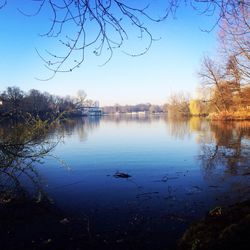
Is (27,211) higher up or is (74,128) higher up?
(27,211)

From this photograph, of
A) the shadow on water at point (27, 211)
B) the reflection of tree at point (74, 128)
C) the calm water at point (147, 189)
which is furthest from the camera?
the reflection of tree at point (74, 128)

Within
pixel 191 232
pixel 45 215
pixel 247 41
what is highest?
pixel 247 41

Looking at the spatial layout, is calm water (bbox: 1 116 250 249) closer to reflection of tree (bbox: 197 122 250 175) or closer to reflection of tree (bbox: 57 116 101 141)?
reflection of tree (bbox: 197 122 250 175)

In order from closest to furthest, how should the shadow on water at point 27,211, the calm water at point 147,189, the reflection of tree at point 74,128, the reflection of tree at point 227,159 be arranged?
1. the shadow on water at point 27,211
2. the calm water at point 147,189
3. the reflection of tree at point 74,128
4. the reflection of tree at point 227,159

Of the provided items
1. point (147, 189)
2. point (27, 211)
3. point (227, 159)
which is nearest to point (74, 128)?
point (227, 159)

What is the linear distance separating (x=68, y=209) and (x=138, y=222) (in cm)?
239

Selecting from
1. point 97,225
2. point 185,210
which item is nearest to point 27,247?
point 97,225

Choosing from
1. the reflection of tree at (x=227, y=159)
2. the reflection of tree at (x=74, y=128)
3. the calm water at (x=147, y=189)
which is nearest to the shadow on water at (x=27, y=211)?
the calm water at (x=147, y=189)

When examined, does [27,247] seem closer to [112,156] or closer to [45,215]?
[45,215]

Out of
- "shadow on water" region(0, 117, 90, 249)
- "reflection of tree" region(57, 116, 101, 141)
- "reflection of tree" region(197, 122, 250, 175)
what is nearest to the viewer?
"shadow on water" region(0, 117, 90, 249)

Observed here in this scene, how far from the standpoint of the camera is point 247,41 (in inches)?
798

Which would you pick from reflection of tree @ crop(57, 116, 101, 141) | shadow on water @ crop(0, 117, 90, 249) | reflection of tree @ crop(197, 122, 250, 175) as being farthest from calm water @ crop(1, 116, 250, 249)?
shadow on water @ crop(0, 117, 90, 249)

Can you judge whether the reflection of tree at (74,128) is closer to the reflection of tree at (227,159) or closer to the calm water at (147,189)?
the calm water at (147,189)

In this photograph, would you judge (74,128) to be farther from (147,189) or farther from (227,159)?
(147,189)
